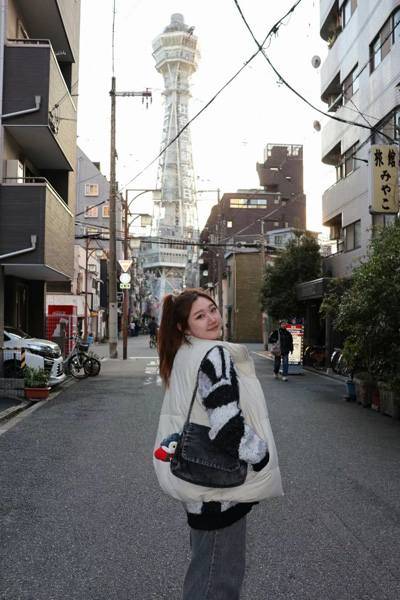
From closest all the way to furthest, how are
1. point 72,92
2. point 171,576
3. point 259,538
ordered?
1. point 171,576
2. point 259,538
3. point 72,92

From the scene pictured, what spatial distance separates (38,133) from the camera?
43.1 ft

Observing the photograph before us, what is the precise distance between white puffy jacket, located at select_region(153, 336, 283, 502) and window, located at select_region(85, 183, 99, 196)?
5931cm

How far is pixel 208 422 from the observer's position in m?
2.21

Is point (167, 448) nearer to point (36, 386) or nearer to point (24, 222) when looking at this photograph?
point (36, 386)

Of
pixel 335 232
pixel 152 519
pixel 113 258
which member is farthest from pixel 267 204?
pixel 152 519

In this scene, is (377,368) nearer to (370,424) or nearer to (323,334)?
(370,424)

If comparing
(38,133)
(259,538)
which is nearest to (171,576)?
(259,538)

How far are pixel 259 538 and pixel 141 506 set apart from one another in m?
1.18

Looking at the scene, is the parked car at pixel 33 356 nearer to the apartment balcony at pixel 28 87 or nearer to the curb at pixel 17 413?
the curb at pixel 17 413

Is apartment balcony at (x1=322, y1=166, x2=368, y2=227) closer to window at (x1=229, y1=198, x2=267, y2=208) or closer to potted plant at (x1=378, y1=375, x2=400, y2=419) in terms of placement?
potted plant at (x1=378, y1=375, x2=400, y2=419)

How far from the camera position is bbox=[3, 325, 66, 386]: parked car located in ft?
40.9

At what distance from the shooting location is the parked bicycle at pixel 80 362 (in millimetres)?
16019

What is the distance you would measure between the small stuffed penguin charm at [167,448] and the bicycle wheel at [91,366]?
14303 millimetres

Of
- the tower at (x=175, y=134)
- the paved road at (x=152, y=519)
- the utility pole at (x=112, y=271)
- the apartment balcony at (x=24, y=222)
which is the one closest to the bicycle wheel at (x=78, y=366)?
the apartment balcony at (x=24, y=222)
